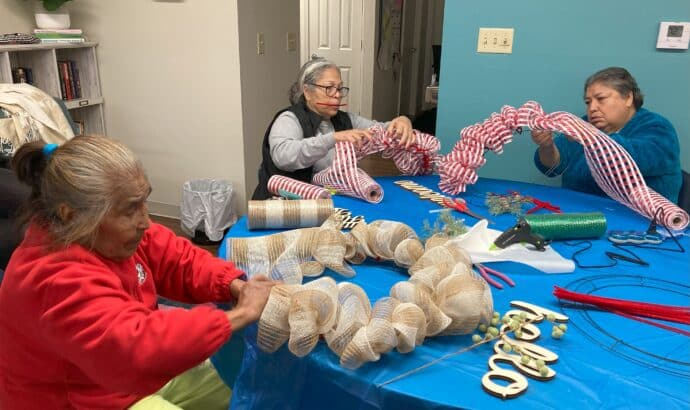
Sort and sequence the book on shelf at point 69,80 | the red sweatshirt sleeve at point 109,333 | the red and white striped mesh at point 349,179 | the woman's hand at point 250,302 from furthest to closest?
the book on shelf at point 69,80
the red and white striped mesh at point 349,179
the woman's hand at point 250,302
the red sweatshirt sleeve at point 109,333

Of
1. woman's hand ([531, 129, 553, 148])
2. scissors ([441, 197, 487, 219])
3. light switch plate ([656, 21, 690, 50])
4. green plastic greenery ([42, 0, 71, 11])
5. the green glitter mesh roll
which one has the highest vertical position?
green plastic greenery ([42, 0, 71, 11])

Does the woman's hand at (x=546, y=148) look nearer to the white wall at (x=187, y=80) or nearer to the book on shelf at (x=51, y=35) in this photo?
the white wall at (x=187, y=80)

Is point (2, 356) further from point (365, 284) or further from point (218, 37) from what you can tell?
point (218, 37)

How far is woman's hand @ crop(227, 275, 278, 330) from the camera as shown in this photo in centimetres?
106

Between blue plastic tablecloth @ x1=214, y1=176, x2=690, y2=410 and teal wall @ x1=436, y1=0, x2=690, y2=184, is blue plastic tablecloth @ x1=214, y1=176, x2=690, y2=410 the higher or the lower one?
the lower one

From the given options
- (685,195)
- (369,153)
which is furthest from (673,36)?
(369,153)

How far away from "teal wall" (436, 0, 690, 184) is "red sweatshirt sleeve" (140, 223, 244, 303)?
2084mm

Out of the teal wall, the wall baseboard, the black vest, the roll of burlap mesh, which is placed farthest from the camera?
the wall baseboard

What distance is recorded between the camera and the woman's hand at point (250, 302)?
3.46 feet

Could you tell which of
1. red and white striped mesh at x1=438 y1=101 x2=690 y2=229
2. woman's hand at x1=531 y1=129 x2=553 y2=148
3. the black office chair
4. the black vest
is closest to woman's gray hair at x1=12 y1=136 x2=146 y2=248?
the black vest

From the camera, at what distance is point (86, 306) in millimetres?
937

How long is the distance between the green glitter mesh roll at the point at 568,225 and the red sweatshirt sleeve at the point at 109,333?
1.13 metres

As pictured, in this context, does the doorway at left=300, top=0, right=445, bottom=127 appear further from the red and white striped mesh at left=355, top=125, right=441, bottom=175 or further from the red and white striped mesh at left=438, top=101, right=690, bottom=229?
the red and white striped mesh at left=438, top=101, right=690, bottom=229

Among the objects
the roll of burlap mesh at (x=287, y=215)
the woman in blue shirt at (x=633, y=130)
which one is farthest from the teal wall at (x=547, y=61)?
the roll of burlap mesh at (x=287, y=215)
